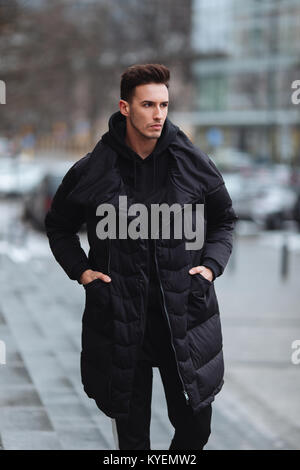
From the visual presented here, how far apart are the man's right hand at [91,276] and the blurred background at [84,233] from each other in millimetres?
1499

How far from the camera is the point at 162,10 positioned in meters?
55.2

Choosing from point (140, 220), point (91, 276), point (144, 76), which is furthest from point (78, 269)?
point (144, 76)

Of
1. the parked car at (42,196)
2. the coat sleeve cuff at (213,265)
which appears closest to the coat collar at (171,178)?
the coat sleeve cuff at (213,265)

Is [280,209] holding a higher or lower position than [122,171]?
lower

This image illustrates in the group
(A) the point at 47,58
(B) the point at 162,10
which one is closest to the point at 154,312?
(A) the point at 47,58

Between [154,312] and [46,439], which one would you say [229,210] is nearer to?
[154,312]

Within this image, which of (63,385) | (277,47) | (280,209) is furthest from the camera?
(277,47)

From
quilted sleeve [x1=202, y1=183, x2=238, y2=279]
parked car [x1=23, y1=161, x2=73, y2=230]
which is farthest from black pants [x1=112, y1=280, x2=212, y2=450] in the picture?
parked car [x1=23, y1=161, x2=73, y2=230]

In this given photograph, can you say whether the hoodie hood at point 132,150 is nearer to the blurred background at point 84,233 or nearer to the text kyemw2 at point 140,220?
the text kyemw2 at point 140,220

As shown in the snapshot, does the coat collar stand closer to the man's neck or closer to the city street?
the man's neck

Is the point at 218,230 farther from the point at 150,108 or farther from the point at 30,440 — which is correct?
the point at 30,440

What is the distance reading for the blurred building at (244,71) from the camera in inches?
2810

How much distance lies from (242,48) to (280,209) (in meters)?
53.6
